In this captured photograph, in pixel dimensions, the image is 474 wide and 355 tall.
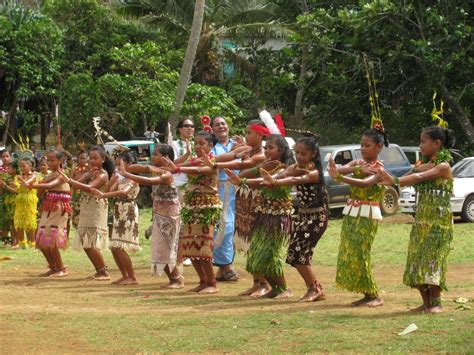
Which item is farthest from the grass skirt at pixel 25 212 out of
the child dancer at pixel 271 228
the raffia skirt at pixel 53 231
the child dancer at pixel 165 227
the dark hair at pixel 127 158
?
the child dancer at pixel 271 228

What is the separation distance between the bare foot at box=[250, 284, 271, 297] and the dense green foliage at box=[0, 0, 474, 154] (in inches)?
650

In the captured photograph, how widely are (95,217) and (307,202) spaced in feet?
11.5

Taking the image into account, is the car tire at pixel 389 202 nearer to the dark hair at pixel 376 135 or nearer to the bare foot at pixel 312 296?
the bare foot at pixel 312 296

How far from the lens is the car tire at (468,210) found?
72.0 ft

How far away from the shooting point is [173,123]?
26.1 meters

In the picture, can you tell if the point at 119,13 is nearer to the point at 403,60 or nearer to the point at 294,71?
the point at 294,71

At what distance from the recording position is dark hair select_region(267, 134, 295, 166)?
10.7 meters

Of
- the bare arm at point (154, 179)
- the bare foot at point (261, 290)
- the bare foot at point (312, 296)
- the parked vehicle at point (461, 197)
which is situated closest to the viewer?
the bare foot at point (312, 296)

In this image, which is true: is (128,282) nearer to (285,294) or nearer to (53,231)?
(53,231)

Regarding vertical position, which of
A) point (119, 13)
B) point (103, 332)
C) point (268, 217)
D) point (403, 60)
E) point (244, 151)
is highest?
point (119, 13)

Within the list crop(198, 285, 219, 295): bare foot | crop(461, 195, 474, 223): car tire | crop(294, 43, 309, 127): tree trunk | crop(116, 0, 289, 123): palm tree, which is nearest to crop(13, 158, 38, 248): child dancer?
crop(198, 285, 219, 295): bare foot

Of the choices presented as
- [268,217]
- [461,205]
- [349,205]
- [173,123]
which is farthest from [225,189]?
[173,123]

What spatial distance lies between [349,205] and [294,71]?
2226cm

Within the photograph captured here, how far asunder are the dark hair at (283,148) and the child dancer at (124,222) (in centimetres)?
215
